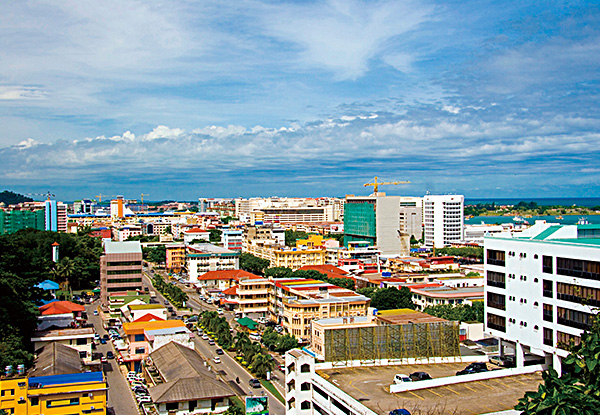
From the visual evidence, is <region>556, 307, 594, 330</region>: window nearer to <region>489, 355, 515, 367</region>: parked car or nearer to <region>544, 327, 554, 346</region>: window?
<region>544, 327, 554, 346</region>: window

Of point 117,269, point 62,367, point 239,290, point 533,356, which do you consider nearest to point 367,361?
point 533,356

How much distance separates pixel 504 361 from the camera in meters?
31.4

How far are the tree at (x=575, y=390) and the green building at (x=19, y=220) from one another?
12417 cm

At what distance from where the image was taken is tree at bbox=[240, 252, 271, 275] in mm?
80312

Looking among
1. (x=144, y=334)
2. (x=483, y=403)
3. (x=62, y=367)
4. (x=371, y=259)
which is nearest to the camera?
(x=483, y=403)

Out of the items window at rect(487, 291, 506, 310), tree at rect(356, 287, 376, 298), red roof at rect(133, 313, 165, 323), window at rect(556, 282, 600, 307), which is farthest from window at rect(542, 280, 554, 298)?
red roof at rect(133, 313, 165, 323)

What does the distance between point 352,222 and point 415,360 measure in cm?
7977

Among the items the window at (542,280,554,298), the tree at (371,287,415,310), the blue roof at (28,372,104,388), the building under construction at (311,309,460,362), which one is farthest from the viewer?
the tree at (371,287,415,310)

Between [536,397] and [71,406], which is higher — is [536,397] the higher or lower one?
the higher one

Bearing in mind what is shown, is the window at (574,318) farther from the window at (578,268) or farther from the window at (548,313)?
the window at (578,268)

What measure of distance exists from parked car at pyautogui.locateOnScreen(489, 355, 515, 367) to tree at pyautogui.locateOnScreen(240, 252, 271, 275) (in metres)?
50.2

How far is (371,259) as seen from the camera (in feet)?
271

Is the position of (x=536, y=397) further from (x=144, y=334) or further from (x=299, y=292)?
(x=299, y=292)

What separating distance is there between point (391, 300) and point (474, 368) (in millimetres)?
26084
